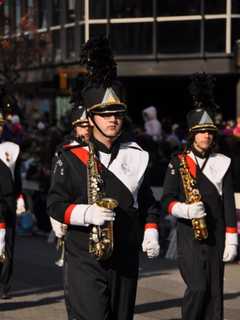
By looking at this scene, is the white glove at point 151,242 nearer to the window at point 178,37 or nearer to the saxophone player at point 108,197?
the saxophone player at point 108,197

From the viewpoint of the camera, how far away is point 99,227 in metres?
6.25

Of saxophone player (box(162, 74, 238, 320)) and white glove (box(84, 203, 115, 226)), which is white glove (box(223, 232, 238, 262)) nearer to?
saxophone player (box(162, 74, 238, 320))

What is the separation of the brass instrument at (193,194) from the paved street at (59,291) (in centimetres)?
204

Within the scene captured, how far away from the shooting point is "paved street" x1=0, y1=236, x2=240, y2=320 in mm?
10172

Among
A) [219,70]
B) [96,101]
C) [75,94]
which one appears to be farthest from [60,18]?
[96,101]

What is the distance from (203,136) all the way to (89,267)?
2.38 metres

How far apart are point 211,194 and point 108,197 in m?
1.96

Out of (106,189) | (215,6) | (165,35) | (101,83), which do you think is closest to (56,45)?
(165,35)

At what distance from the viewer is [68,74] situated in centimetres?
2533

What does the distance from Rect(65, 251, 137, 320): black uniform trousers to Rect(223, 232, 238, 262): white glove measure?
1.66 metres

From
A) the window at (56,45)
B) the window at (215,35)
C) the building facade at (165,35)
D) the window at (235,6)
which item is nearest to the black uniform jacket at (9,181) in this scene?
the building facade at (165,35)

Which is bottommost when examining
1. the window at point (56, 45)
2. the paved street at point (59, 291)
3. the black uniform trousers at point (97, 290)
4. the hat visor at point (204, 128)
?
the paved street at point (59, 291)

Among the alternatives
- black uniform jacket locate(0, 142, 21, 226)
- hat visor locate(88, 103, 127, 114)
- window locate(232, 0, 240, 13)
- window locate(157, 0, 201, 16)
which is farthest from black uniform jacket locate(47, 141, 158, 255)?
window locate(157, 0, 201, 16)

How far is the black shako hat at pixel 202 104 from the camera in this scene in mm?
8531
